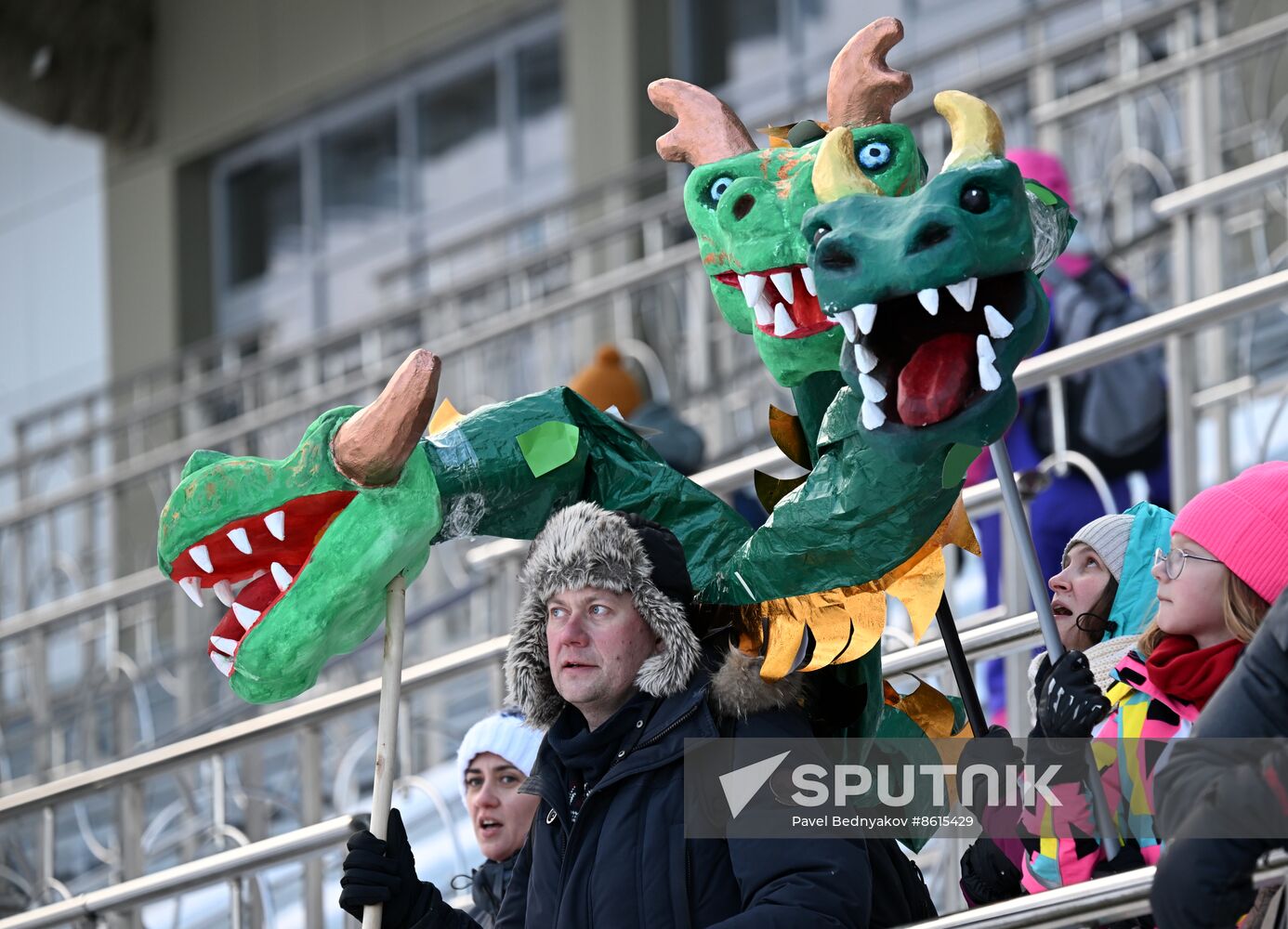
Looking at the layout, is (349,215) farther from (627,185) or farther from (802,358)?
(802,358)

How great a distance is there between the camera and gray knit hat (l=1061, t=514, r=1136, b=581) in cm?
317

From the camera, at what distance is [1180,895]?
6.99 ft

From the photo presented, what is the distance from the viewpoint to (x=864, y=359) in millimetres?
2346

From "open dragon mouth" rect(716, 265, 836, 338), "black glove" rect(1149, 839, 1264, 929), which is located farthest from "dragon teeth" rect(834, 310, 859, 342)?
"black glove" rect(1149, 839, 1264, 929)

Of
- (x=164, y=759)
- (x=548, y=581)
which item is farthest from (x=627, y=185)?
(x=548, y=581)

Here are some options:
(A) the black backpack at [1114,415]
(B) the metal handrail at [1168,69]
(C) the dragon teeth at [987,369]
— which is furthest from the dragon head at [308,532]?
(B) the metal handrail at [1168,69]

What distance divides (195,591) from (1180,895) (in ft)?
4.82

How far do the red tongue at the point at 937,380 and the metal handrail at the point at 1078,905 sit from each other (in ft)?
1.99

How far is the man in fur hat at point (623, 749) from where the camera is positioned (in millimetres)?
2736

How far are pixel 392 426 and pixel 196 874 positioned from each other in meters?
1.77

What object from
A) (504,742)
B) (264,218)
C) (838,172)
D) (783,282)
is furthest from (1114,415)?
(264,218)

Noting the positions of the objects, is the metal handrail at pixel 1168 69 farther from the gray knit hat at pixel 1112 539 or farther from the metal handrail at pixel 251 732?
the gray knit hat at pixel 1112 539

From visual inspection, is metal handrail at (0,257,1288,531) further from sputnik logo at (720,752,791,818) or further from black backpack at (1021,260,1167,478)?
sputnik logo at (720,752,791,818)

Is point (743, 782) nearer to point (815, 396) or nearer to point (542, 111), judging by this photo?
point (815, 396)
